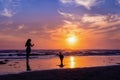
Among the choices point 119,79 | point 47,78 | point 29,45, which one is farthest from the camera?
point 29,45

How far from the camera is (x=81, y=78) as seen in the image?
817 inches

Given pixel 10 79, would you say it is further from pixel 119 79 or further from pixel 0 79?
pixel 119 79

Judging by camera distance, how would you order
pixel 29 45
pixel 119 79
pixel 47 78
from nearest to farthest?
pixel 119 79 < pixel 47 78 < pixel 29 45

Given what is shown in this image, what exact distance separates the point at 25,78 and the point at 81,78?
4.44 meters

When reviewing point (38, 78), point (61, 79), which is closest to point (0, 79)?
point (38, 78)

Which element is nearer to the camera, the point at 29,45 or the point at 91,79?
the point at 91,79

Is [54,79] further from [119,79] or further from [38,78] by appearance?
[119,79]

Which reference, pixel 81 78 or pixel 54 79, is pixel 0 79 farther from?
pixel 81 78

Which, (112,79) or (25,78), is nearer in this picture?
(112,79)

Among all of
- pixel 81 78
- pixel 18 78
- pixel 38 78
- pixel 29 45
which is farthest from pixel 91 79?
pixel 29 45

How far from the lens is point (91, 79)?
794 inches

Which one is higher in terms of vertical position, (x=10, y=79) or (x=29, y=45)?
(x=29, y=45)

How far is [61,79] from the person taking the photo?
66.4 ft

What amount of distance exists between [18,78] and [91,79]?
19.1ft
